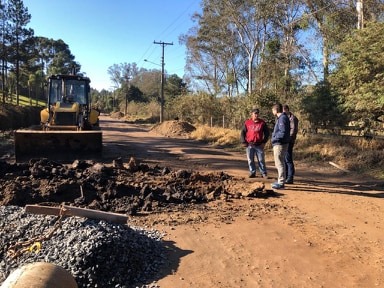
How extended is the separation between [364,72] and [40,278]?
13.0m

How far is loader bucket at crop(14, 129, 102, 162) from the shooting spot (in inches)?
523

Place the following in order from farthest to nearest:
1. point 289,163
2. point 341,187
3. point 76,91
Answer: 1. point 76,91
2. point 341,187
3. point 289,163

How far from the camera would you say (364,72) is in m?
13.7

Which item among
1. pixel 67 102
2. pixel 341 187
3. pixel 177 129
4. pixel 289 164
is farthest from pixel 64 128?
pixel 177 129

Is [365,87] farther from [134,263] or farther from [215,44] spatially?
[215,44]

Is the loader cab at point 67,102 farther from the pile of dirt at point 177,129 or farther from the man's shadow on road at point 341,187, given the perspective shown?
the pile of dirt at point 177,129

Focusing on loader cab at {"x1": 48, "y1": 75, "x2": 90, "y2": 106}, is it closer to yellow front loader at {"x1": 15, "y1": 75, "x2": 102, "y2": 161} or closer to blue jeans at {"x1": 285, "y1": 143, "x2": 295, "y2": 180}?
yellow front loader at {"x1": 15, "y1": 75, "x2": 102, "y2": 161}

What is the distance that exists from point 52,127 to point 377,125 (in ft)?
38.8

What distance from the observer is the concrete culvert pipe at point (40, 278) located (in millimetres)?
3234

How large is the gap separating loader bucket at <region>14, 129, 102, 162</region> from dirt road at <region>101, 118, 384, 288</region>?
7.04 metres

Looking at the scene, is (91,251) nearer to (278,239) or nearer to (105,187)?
(278,239)

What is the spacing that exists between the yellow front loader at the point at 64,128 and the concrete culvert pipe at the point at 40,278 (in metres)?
10.4

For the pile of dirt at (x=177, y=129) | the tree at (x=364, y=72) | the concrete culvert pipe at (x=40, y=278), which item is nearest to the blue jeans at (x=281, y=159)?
the tree at (x=364, y=72)

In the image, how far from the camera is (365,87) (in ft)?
44.2
